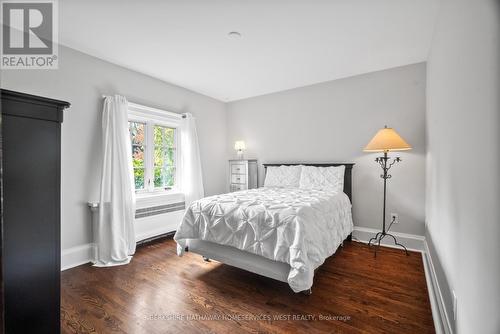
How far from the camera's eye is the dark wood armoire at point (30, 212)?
86 cm

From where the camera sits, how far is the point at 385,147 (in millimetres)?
2670

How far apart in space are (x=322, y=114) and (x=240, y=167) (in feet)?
5.98

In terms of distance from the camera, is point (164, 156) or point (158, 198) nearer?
point (158, 198)

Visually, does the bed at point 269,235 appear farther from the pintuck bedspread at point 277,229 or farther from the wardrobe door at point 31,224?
the wardrobe door at point 31,224

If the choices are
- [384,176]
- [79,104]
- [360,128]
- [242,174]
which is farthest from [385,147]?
[79,104]

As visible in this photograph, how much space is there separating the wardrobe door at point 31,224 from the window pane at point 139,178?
8.32 feet

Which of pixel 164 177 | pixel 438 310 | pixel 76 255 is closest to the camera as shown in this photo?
pixel 438 310

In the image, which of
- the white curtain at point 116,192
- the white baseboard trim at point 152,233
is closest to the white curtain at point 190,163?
the white baseboard trim at point 152,233

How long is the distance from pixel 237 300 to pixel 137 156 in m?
2.54

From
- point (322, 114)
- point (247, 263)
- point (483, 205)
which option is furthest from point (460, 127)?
point (322, 114)

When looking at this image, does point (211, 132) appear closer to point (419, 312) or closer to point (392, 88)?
point (392, 88)

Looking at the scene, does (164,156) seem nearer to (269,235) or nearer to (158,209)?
(158,209)

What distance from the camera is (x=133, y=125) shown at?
3.40m

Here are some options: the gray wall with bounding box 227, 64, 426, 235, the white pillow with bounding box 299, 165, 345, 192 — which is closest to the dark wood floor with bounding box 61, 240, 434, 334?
the gray wall with bounding box 227, 64, 426, 235
